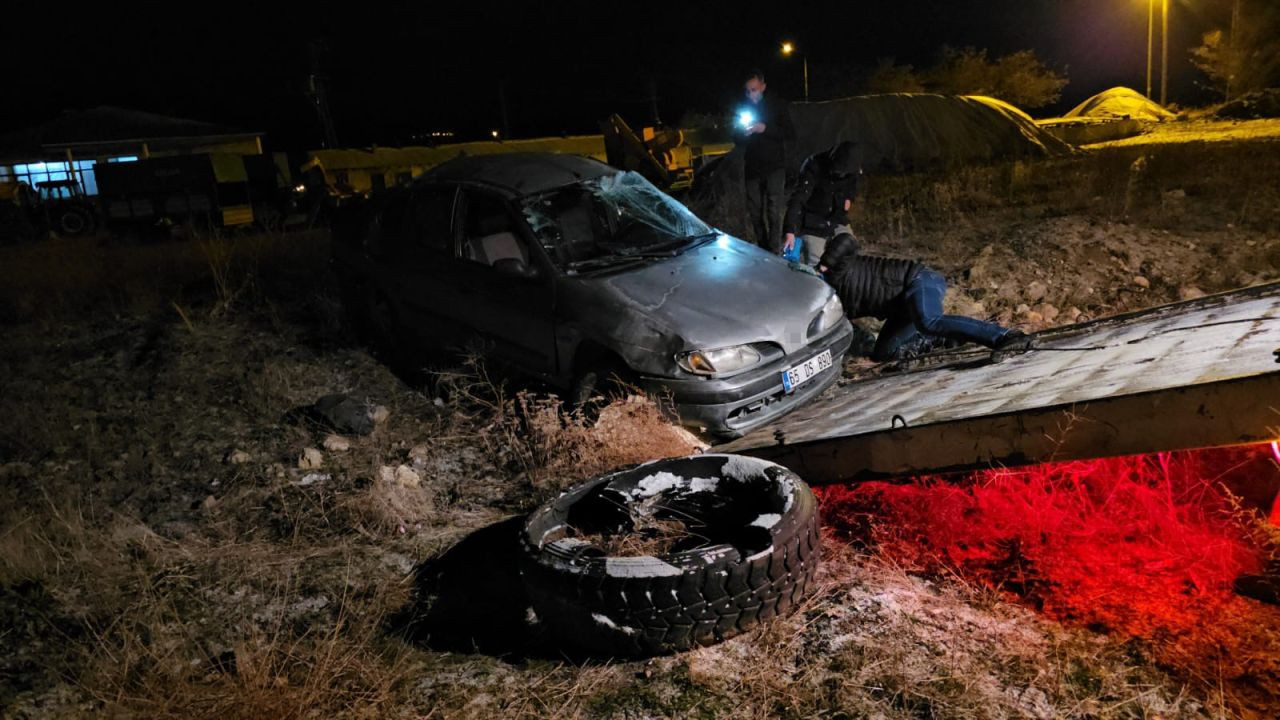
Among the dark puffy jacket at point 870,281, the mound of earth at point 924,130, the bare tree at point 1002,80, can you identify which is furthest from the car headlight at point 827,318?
the bare tree at point 1002,80

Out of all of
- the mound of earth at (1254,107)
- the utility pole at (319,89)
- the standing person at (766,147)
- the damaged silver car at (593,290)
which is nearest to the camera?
the damaged silver car at (593,290)

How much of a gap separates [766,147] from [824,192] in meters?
1.85

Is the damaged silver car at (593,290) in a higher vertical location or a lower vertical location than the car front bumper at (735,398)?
higher

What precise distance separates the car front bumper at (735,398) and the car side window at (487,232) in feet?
5.44

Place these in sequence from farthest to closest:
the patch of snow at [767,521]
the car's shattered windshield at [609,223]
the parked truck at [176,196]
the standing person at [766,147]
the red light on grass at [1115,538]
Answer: the parked truck at [176,196], the standing person at [766,147], the car's shattered windshield at [609,223], the patch of snow at [767,521], the red light on grass at [1115,538]

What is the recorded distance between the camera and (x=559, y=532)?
317cm

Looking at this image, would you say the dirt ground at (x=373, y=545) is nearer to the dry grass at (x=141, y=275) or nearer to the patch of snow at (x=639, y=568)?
the dry grass at (x=141, y=275)

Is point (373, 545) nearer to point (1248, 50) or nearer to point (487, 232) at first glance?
point (487, 232)

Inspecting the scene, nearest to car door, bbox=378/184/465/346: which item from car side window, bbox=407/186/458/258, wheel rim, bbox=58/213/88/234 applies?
car side window, bbox=407/186/458/258

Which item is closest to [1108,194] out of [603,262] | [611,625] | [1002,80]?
[603,262]

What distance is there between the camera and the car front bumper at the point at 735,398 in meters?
4.08

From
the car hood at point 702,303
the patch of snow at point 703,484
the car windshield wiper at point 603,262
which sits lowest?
the patch of snow at point 703,484

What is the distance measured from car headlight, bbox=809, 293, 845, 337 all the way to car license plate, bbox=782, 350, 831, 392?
15 centimetres

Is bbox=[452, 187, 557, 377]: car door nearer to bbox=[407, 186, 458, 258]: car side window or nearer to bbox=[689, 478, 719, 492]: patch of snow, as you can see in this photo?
bbox=[407, 186, 458, 258]: car side window
